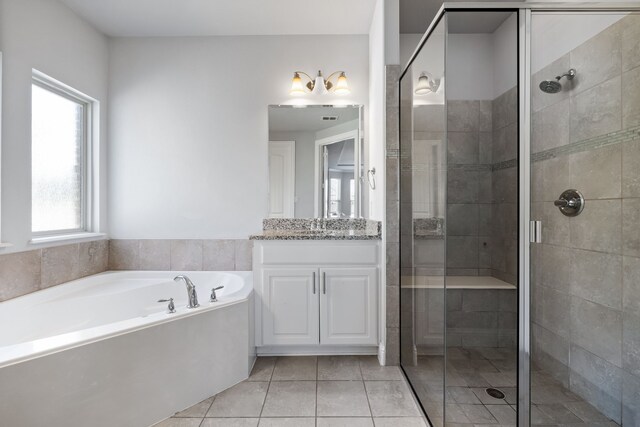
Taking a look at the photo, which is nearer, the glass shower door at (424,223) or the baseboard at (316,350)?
the glass shower door at (424,223)

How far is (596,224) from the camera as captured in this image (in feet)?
4.61

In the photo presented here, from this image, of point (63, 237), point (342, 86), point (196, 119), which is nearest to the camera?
point (63, 237)

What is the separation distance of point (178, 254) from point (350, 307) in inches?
60.9

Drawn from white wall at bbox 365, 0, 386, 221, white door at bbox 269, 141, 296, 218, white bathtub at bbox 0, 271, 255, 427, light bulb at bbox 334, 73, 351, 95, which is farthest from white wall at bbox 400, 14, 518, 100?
white bathtub at bbox 0, 271, 255, 427

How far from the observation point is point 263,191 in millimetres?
2770

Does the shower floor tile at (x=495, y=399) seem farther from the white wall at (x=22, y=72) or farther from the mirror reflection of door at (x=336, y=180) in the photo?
the white wall at (x=22, y=72)

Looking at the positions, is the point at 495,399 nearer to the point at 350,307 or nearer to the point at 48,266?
the point at 350,307

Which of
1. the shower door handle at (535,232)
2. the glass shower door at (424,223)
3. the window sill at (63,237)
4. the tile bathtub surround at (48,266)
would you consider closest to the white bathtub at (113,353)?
the tile bathtub surround at (48,266)

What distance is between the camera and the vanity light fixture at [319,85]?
2.65m

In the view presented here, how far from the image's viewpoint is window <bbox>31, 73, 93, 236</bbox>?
2.18 metres

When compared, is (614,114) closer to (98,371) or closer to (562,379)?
(562,379)

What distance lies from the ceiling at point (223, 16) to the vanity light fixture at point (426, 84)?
98 centimetres

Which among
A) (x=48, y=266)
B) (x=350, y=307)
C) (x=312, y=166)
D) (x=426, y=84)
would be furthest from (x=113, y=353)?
(x=426, y=84)

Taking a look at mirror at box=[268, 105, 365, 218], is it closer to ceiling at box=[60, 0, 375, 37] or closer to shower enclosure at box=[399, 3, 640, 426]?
ceiling at box=[60, 0, 375, 37]
